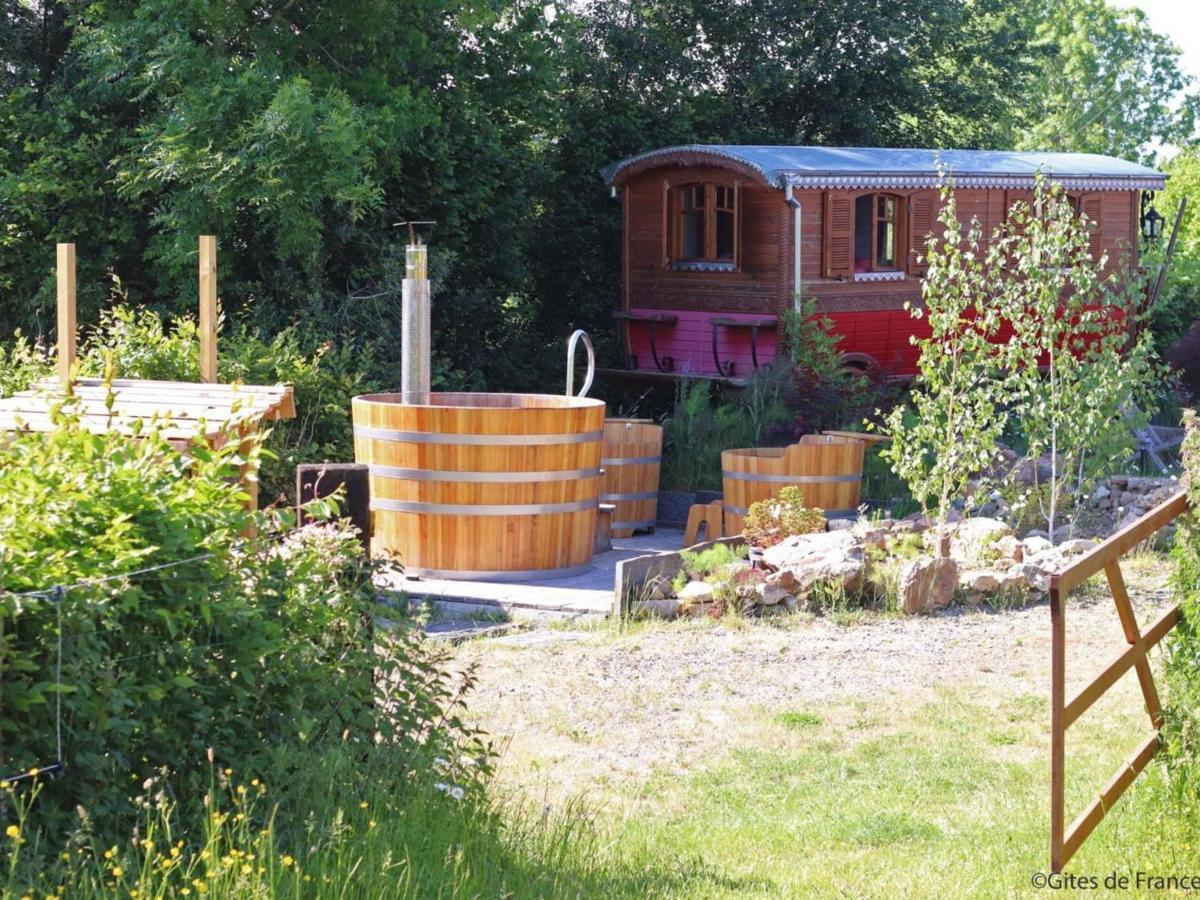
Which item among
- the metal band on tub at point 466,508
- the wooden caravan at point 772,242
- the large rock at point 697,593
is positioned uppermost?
the wooden caravan at point 772,242

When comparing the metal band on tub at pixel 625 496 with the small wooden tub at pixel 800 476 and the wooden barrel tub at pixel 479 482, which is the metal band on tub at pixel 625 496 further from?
the wooden barrel tub at pixel 479 482

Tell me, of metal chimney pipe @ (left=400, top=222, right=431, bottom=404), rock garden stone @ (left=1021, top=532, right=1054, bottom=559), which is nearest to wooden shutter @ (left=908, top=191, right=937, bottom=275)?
rock garden stone @ (left=1021, top=532, right=1054, bottom=559)

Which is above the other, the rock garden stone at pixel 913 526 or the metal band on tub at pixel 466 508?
the metal band on tub at pixel 466 508

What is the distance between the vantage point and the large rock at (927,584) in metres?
8.05

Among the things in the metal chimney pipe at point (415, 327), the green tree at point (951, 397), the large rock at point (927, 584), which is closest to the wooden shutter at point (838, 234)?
the green tree at point (951, 397)

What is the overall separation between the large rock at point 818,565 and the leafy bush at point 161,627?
416cm

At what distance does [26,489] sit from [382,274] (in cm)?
1180

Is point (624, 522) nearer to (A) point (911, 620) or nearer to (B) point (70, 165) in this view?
(A) point (911, 620)

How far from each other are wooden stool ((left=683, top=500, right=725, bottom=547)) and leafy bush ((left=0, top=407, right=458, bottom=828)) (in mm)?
6828

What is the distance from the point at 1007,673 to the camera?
6844 mm

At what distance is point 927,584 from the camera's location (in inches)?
318

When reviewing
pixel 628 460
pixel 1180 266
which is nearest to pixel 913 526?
pixel 628 460

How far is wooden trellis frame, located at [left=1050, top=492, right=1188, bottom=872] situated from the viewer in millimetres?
3691

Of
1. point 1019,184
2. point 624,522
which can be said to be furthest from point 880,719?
point 1019,184
